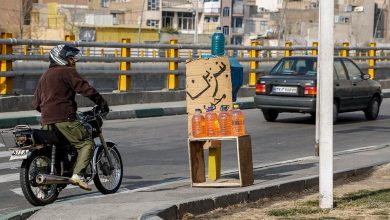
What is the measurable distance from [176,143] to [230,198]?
617 cm

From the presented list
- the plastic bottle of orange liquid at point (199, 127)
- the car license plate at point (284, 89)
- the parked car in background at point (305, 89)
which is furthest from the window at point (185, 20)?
the plastic bottle of orange liquid at point (199, 127)

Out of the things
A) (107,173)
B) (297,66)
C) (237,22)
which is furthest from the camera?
(237,22)

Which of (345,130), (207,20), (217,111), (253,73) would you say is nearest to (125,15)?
(207,20)

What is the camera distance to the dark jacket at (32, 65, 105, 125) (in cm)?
938

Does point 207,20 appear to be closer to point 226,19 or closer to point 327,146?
point 226,19

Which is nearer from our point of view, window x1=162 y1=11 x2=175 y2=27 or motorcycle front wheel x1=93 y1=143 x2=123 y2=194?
motorcycle front wheel x1=93 y1=143 x2=123 y2=194

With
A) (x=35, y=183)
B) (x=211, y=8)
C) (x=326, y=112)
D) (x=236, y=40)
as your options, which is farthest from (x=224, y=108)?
(x=236, y=40)

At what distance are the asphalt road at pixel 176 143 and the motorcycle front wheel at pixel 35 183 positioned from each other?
159mm

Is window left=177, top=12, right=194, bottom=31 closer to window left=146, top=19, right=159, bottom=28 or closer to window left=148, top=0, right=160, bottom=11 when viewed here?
window left=148, top=0, right=160, bottom=11

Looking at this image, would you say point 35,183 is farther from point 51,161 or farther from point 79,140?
point 79,140

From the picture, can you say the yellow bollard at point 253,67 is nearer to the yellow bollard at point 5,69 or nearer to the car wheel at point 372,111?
the car wheel at point 372,111

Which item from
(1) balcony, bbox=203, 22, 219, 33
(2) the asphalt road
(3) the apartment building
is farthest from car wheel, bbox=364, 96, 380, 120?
(1) balcony, bbox=203, 22, 219, 33

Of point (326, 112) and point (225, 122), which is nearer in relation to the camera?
point (326, 112)

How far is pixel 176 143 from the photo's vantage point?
1534cm
